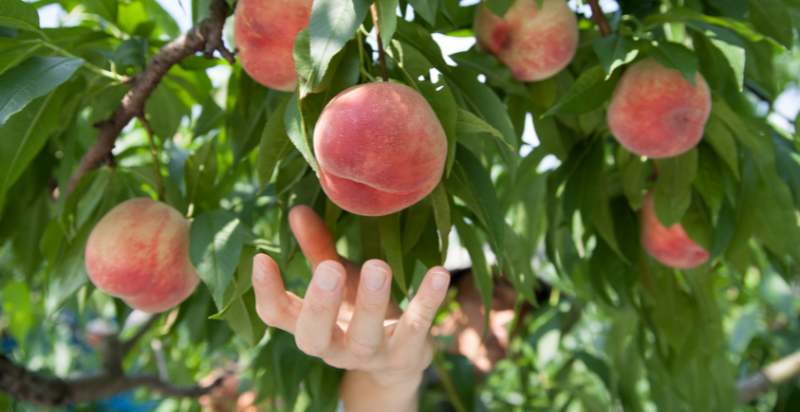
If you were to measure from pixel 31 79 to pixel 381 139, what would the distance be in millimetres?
367

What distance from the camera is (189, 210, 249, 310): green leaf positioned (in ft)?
2.70

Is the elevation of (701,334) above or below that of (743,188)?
below

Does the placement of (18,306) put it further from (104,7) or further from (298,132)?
(298,132)

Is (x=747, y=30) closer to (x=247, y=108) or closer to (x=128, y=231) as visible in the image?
(x=247, y=108)

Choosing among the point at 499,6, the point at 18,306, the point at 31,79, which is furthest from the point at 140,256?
the point at 18,306

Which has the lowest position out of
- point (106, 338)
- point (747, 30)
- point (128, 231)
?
point (106, 338)

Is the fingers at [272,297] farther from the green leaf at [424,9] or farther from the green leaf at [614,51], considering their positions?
the green leaf at [614,51]

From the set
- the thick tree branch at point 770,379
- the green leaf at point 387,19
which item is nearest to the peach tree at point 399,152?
the green leaf at point 387,19

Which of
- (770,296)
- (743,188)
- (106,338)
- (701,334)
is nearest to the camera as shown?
(743,188)

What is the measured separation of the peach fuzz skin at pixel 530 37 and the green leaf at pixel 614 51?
0.07 m

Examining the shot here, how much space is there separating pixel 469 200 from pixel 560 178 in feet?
1.14

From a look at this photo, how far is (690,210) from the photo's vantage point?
3.69 feet

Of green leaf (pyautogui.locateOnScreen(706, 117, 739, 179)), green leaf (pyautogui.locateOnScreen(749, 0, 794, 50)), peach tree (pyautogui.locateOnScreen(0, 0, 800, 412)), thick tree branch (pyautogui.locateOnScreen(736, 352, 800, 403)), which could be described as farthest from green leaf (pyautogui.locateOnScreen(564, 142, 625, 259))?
thick tree branch (pyautogui.locateOnScreen(736, 352, 800, 403))

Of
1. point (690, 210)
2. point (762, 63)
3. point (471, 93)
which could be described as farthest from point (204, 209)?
point (762, 63)
